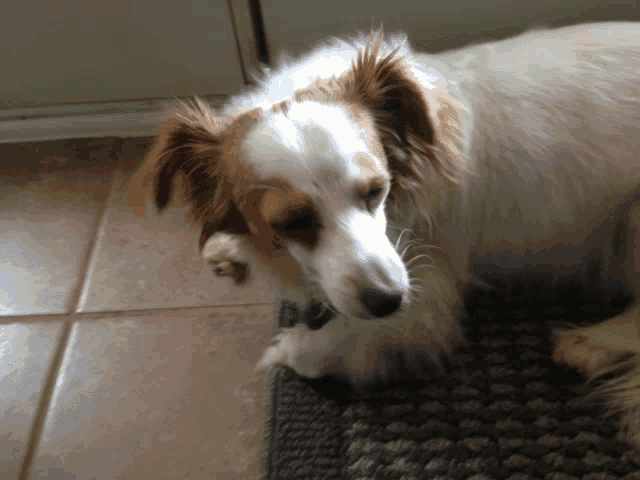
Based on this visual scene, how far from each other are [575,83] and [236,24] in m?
0.96

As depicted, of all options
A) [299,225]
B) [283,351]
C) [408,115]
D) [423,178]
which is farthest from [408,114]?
[283,351]

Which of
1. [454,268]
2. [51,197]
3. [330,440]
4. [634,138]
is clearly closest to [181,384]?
[330,440]

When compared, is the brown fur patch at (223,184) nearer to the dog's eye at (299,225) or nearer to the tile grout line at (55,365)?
the dog's eye at (299,225)

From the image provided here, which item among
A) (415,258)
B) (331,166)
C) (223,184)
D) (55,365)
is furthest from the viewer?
(55,365)

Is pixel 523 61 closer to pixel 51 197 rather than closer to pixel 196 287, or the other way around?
pixel 196 287

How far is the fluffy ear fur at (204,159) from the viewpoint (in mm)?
878

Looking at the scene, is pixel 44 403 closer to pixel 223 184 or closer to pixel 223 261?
pixel 223 261

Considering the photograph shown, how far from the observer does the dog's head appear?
0.81 metres

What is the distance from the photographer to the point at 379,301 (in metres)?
0.85

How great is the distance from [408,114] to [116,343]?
0.92m

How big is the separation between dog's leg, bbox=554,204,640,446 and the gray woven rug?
32mm

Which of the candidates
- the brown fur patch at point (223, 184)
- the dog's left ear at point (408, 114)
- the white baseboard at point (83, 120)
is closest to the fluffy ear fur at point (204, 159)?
the brown fur patch at point (223, 184)

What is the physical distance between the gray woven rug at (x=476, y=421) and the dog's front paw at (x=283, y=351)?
0.03 metres

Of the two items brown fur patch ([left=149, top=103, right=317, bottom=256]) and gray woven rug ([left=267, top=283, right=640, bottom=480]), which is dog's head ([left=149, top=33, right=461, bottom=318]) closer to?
brown fur patch ([left=149, top=103, right=317, bottom=256])
